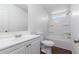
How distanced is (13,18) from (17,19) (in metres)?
0.17

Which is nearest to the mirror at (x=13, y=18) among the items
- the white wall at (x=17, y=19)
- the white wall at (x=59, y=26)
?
the white wall at (x=17, y=19)

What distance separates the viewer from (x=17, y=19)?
2.04 meters

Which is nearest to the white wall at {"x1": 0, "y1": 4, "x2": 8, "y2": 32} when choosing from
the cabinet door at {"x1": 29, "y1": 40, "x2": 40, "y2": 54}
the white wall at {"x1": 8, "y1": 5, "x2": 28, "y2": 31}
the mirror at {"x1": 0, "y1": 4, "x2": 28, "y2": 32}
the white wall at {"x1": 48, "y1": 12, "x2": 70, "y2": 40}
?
the mirror at {"x1": 0, "y1": 4, "x2": 28, "y2": 32}

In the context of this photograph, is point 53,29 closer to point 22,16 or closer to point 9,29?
point 22,16

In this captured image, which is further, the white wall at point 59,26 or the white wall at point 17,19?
the white wall at point 59,26

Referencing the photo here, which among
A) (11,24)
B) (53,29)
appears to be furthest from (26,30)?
(53,29)

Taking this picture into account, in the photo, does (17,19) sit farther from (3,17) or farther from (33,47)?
(33,47)

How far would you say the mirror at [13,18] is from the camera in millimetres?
1615

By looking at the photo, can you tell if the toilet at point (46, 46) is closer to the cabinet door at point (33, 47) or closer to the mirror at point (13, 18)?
the cabinet door at point (33, 47)

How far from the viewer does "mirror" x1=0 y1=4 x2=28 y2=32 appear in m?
1.61

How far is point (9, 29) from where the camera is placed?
5.78 feet

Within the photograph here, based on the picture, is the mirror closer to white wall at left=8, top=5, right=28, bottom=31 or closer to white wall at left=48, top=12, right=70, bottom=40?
white wall at left=8, top=5, right=28, bottom=31

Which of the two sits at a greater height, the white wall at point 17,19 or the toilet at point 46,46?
the white wall at point 17,19

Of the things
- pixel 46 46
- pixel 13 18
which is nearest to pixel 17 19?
pixel 13 18
